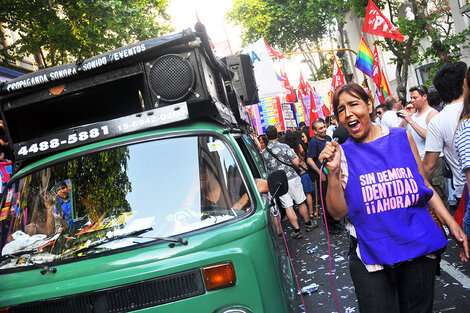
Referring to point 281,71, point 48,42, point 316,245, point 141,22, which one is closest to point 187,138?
point 316,245

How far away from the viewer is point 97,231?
3076 millimetres

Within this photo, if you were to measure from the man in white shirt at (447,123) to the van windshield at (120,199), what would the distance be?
2.10 metres

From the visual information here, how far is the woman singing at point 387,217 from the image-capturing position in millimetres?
2891

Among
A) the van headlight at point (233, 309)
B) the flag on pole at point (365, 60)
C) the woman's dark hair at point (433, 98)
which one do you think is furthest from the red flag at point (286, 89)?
the van headlight at point (233, 309)

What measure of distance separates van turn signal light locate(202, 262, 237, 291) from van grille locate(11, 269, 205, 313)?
43mm

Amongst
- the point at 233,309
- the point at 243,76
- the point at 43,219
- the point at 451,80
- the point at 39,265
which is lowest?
the point at 233,309

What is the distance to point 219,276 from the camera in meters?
2.74

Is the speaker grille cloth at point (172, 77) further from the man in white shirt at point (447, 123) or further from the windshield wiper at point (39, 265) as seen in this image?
the man in white shirt at point (447, 123)

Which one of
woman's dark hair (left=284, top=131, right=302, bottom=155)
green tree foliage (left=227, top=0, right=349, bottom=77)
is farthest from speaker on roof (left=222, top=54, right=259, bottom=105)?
green tree foliage (left=227, top=0, right=349, bottom=77)

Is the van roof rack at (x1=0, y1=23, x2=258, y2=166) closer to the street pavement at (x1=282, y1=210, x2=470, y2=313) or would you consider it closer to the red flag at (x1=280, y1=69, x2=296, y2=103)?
the street pavement at (x1=282, y1=210, x2=470, y2=313)

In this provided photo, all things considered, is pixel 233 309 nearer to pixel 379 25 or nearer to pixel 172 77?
pixel 172 77

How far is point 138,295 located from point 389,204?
169cm

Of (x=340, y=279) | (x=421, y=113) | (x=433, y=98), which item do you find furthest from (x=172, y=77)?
(x=433, y=98)

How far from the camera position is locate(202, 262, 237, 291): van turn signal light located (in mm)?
2725
